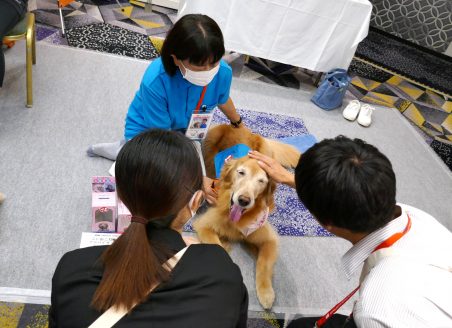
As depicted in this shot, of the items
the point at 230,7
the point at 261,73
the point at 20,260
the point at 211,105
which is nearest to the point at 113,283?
the point at 20,260

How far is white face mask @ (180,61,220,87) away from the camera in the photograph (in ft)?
6.51

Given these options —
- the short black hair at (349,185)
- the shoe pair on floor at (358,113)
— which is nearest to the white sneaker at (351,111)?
the shoe pair on floor at (358,113)

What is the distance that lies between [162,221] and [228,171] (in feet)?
3.63

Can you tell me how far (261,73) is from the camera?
13.7 feet

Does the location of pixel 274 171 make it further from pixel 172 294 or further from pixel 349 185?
pixel 172 294

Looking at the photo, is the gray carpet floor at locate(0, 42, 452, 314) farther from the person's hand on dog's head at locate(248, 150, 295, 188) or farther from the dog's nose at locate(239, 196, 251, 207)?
the person's hand on dog's head at locate(248, 150, 295, 188)

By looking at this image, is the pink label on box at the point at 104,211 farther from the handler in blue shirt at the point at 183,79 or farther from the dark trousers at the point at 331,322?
the dark trousers at the point at 331,322

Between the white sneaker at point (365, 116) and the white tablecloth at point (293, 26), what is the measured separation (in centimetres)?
51

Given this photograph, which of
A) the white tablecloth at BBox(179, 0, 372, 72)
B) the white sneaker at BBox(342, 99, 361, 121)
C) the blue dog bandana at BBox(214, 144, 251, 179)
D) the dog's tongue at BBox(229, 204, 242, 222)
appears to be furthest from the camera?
the white sneaker at BBox(342, 99, 361, 121)

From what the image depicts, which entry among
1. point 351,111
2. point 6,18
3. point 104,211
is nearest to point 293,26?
point 351,111

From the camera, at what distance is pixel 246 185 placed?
198 centimetres

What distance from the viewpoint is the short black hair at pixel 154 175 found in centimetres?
97

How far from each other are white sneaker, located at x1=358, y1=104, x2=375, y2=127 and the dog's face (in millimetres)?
2108

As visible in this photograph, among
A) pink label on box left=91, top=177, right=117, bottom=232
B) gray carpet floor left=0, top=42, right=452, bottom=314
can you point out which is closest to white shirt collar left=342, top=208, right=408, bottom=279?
gray carpet floor left=0, top=42, right=452, bottom=314
